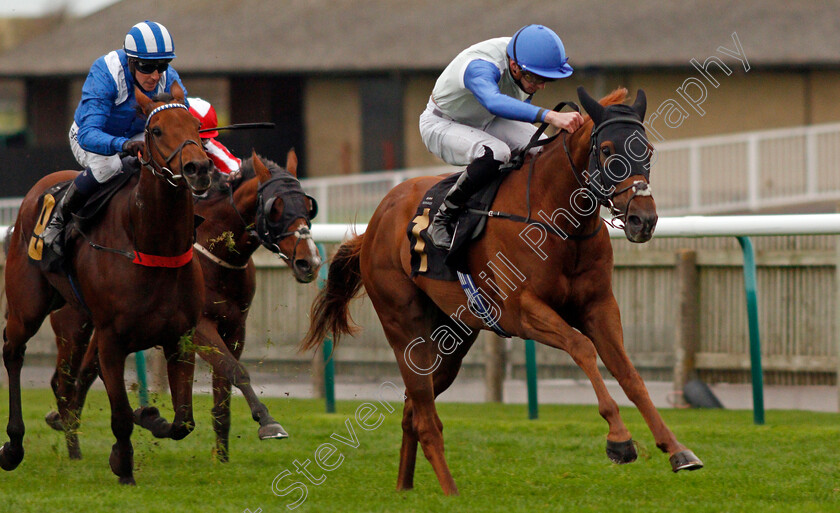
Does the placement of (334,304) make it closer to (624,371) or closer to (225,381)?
(225,381)

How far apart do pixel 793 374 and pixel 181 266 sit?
4.19 metres

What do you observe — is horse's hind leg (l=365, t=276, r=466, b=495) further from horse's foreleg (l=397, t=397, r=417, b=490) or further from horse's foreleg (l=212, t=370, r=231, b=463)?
horse's foreleg (l=212, t=370, r=231, b=463)

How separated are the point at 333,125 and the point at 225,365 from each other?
14.7 meters

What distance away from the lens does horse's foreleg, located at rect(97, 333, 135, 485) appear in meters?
5.28

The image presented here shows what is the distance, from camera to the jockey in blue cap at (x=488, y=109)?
4.88 metres

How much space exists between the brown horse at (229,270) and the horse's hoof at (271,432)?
11.5 inches

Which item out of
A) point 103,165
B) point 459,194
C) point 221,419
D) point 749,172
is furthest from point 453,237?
point 749,172

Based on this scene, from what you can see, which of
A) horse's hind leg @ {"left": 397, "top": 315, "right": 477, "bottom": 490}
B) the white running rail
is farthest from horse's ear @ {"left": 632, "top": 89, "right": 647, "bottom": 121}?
the white running rail

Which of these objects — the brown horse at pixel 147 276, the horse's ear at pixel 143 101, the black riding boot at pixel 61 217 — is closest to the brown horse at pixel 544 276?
the brown horse at pixel 147 276

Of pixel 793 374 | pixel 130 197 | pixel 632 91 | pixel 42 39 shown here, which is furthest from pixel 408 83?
pixel 130 197

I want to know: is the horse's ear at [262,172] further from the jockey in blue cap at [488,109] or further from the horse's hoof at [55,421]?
the horse's hoof at [55,421]

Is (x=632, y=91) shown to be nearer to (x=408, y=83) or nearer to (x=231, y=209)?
(x=408, y=83)

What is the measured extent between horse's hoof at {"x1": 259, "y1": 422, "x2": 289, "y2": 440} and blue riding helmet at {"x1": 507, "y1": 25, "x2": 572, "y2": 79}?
195 cm

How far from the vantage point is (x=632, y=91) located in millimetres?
17578
